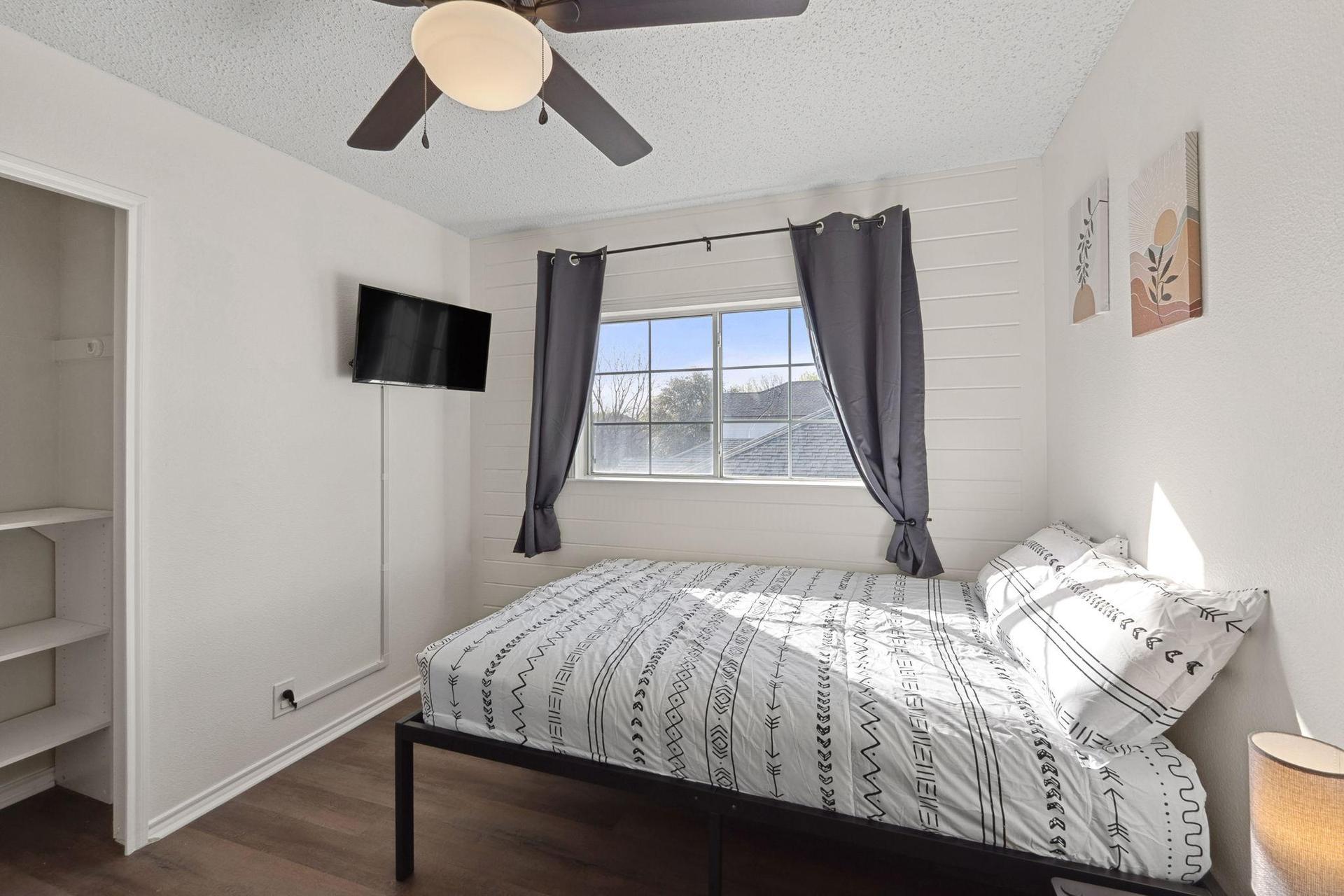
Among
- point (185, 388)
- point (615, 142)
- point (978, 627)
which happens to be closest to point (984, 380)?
point (978, 627)

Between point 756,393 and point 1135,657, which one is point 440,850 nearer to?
point 1135,657

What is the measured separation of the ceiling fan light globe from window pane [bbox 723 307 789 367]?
6.72 feet

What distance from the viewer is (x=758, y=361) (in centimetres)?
326

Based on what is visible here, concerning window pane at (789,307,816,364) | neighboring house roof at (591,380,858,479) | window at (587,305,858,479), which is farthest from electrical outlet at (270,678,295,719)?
window pane at (789,307,816,364)

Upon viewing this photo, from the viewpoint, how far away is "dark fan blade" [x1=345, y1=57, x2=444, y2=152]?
157cm

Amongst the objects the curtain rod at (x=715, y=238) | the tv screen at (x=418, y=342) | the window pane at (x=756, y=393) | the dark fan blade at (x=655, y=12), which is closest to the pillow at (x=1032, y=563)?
the window pane at (x=756, y=393)

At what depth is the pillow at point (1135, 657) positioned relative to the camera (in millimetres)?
1230

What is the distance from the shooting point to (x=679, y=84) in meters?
2.13

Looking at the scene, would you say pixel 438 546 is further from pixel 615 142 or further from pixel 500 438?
pixel 615 142

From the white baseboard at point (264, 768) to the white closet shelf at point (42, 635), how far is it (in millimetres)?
705

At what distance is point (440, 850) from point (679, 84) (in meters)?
2.79

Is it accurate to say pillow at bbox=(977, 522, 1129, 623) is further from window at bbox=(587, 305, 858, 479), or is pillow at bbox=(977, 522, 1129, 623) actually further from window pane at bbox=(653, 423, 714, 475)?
window pane at bbox=(653, 423, 714, 475)

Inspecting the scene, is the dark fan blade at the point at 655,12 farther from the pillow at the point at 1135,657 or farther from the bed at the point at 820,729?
the bed at the point at 820,729

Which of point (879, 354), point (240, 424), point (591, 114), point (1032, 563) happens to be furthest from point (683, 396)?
point (240, 424)
